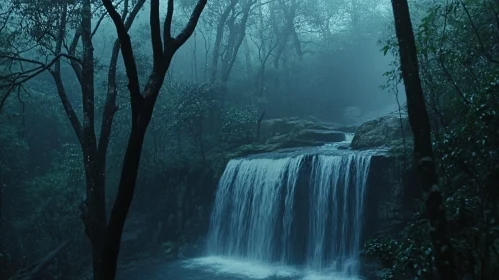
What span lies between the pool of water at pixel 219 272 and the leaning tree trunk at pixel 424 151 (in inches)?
355

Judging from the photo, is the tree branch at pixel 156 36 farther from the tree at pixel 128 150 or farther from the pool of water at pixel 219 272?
the pool of water at pixel 219 272

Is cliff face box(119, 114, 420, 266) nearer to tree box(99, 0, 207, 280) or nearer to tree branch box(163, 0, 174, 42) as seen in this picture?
tree branch box(163, 0, 174, 42)

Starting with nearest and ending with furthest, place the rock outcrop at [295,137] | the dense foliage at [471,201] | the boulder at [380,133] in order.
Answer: the dense foliage at [471,201]
the boulder at [380,133]
the rock outcrop at [295,137]

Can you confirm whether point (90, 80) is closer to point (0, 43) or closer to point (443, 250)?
point (0, 43)

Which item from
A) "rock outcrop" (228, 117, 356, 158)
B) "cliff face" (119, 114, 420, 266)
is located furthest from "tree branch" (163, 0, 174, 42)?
"rock outcrop" (228, 117, 356, 158)

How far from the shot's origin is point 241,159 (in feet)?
61.8

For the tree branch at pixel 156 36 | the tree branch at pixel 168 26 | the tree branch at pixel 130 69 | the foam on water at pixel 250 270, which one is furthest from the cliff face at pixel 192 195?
the tree branch at pixel 130 69

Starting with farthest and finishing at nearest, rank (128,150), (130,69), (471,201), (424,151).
Answer: (471,201) → (424,151) → (130,69) → (128,150)

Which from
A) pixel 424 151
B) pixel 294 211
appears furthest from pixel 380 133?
pixel 424 151

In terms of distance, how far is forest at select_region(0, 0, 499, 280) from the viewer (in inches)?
216

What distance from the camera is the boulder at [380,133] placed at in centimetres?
1608

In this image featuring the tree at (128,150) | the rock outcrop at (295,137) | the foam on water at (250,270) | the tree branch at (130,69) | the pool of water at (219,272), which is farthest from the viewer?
the rock outcrop at (295,137)

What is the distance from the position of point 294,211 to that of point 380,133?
4.67m

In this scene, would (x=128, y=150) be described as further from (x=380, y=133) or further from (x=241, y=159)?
(x=241, y=159)
